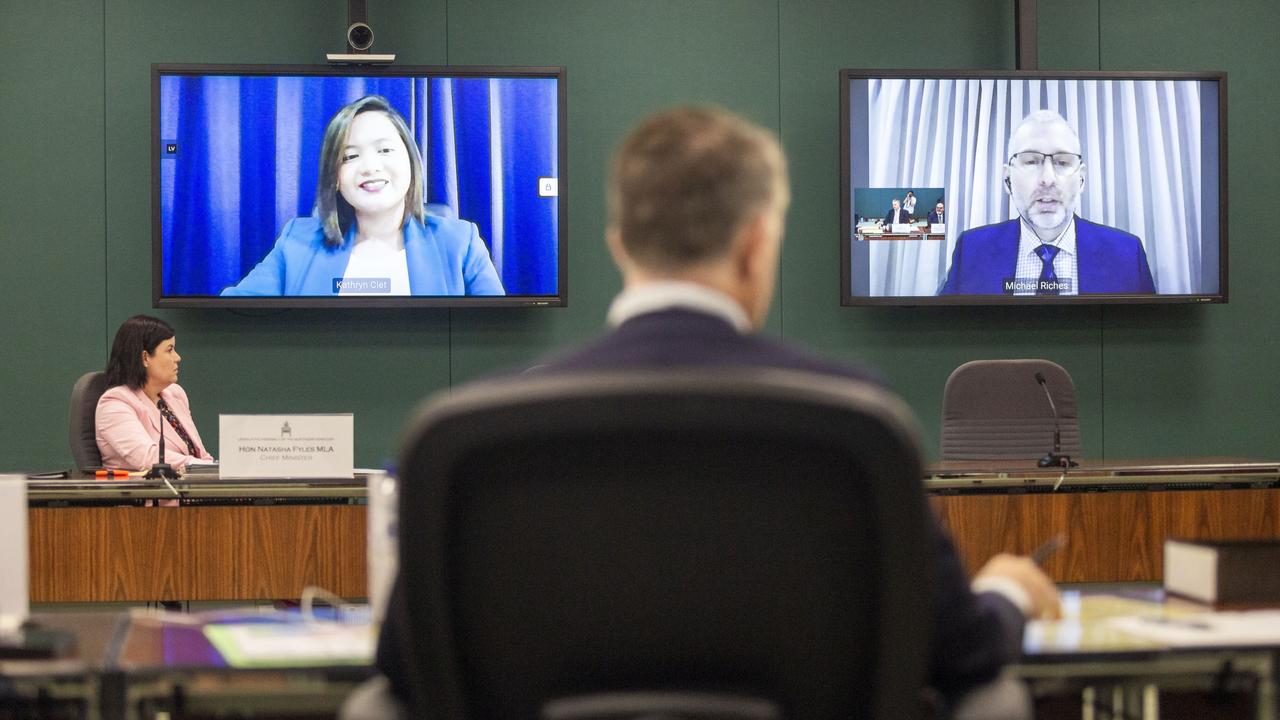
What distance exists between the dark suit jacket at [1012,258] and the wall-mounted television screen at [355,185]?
1.83 meters

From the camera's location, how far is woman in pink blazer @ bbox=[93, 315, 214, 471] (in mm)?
4438

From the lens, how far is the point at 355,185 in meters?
5.39

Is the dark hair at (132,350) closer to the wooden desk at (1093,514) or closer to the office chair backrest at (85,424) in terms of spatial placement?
Answer: the office chair backrest at (85,424)

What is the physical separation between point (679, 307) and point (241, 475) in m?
2.57

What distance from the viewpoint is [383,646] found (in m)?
1.23

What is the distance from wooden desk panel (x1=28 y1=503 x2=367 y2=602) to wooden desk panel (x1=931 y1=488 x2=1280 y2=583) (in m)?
1.75

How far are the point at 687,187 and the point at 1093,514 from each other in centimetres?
293

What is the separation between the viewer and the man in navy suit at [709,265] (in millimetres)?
1094

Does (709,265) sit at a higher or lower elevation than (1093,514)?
higher

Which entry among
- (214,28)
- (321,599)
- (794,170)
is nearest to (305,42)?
(214,28)

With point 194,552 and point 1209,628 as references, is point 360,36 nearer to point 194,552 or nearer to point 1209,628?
point 194,552

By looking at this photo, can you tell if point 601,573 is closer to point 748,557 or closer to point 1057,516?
point 748,557

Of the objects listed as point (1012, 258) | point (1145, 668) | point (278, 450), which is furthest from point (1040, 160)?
point (1145, 668)

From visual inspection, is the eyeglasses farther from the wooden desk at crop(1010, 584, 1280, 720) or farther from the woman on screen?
the wooden desk at crop(1010, 584, 1280, 720)
